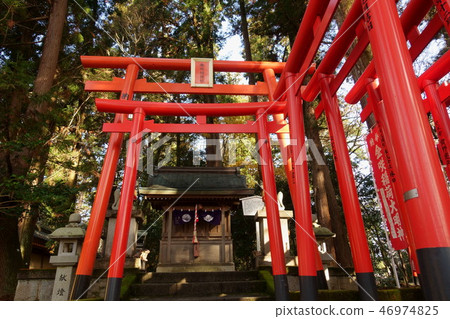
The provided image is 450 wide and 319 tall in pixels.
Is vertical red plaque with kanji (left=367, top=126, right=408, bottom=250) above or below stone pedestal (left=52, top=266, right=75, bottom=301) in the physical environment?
above

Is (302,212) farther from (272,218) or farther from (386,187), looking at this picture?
(386,187)

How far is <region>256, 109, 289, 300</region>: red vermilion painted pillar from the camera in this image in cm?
438

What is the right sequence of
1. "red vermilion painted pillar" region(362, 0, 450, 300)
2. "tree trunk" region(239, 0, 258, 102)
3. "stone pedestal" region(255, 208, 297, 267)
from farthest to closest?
"tree trunk" region(239, 0, 258, 102), "stone pedestal" region(255, 208, 297, 267), "red vermilion painted pillar" region(362, 0, 450, 300)

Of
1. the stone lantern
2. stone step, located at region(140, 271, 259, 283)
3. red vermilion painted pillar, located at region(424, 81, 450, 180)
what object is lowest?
stone step, located at region(140, 271, 259, 283)

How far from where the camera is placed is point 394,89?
2.61m

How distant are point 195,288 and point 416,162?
532 centimetres

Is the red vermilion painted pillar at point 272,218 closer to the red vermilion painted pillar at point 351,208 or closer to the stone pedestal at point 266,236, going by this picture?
the red vermilion painted pillar at point 351,208

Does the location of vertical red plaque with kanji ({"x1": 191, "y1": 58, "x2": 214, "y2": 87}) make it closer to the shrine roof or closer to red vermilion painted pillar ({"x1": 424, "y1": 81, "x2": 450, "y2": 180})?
red vermilion painted pillar ({"x1": 424, "y1": 81, "x2": 450, "y2": 180})

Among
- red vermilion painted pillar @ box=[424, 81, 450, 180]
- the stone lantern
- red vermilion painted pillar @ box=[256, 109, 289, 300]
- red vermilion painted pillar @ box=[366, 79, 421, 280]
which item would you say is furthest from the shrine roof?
red vermilion painted pillar @ box=[424, 81, 450, 180]

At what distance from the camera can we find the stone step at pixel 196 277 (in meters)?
7.03

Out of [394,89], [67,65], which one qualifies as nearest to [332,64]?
[394,89]

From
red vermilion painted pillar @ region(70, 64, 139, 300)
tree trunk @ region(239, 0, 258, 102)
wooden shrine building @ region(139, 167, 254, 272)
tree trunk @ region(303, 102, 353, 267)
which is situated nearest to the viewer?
red vermilion painted pillar @ region(70, 64, 139, 300)

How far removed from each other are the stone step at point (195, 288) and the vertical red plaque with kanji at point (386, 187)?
121 inches

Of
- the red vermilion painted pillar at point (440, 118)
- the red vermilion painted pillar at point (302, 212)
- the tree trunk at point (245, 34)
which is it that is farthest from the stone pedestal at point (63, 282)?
the tree trunk at point (245, 34)
